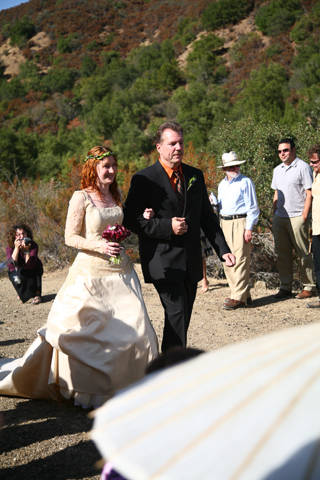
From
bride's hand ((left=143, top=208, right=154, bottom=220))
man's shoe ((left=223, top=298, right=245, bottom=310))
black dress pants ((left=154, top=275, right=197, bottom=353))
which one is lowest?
man's shoe ((left=223, top=298, right=245, bottom=310))

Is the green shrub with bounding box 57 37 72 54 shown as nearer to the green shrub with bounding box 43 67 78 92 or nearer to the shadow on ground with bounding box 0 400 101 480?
the green shrub with bounding box 43 67 78 92

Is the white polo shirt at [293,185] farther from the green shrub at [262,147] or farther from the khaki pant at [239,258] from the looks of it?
the green shrub at [262,147]

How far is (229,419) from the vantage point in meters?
0.83

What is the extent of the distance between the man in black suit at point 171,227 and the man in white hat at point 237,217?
274 cm

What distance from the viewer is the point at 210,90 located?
37.8 m

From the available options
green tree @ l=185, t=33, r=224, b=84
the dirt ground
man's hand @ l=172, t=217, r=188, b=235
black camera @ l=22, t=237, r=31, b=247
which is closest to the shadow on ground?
the dirt ground

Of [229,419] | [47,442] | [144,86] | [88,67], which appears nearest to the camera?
[229,419]

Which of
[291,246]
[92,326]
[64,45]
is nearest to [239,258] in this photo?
[291,246]

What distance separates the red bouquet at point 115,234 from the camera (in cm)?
354

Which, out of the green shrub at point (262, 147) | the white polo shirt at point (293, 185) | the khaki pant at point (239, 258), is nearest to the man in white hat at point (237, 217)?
the khaki pant at point (239, 258)

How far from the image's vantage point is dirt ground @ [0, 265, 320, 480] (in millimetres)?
2799

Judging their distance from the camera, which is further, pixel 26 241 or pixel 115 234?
pixel 26 241

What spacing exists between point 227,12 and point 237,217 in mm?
53587

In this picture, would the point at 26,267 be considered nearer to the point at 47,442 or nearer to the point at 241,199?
the point at 241,199
